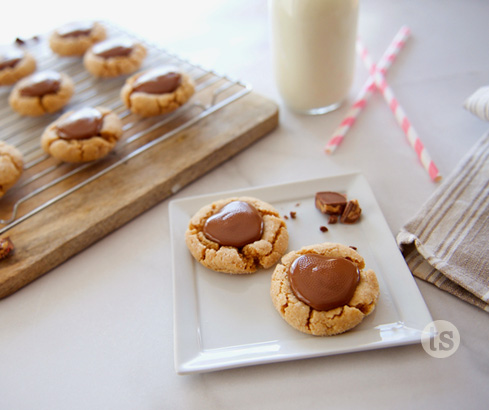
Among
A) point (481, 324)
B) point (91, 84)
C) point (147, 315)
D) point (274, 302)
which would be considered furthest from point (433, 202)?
point (91, 84)

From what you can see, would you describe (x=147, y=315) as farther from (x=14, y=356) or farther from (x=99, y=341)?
(x=14, y=356)

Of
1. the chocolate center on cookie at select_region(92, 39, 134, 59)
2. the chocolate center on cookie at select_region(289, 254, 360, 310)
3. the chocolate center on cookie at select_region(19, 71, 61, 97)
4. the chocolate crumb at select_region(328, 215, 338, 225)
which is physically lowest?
the chocolate crumb at select_region(328, 215, 338, 225)

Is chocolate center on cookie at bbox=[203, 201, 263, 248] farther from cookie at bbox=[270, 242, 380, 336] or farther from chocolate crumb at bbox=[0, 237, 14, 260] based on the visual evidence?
chocolate crumb at bbox=[0, 237, 14, 260]

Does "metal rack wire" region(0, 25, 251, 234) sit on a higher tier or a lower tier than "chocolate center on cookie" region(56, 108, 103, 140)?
lower

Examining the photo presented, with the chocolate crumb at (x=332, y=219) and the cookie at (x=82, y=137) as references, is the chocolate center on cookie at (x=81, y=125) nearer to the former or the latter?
the cookie at (x=82, y=137)

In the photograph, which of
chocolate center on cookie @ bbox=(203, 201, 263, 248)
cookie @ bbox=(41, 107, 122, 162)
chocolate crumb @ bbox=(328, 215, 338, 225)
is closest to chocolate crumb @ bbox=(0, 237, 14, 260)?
cookie @ bbox=(41, 107, 122, 162)

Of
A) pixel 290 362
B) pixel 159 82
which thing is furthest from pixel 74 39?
pixel 290 362

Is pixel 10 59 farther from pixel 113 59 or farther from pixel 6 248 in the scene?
pixel 6 248
